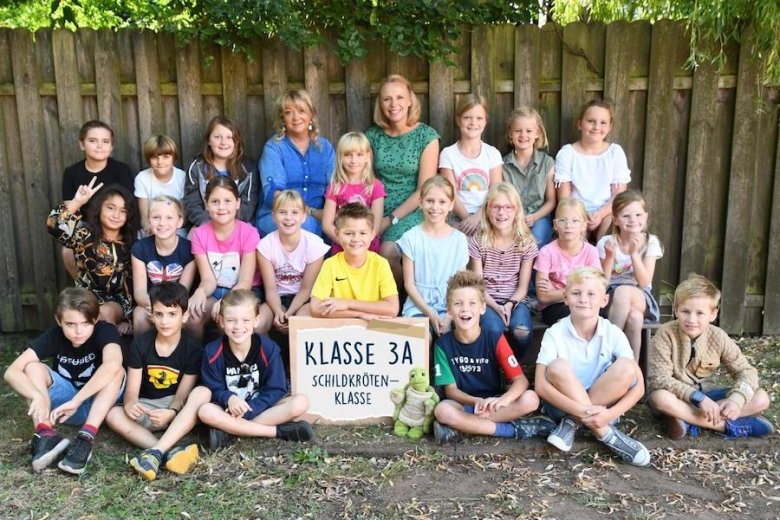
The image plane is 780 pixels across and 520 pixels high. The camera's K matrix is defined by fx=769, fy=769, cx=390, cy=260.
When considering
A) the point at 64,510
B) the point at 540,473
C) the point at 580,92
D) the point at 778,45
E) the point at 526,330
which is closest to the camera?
the point at 64,510

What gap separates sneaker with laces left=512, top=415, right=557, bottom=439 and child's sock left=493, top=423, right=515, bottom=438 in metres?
0.02

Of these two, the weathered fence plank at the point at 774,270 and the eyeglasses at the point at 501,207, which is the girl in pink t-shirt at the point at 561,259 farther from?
the weathered fence plank at the point at 774,270

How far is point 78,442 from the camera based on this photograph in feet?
12.1

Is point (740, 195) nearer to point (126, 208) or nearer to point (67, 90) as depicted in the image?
point (126, 208)

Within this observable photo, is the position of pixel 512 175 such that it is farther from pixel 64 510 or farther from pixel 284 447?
pixel 64 510

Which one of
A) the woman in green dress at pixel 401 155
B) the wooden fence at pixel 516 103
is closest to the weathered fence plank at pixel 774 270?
the wooden fence at pixel 516 103

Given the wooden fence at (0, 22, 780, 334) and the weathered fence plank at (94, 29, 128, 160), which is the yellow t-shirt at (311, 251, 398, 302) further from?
the weathered fence plank at (94, 29, 128, 160)

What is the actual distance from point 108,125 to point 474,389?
3.06 m

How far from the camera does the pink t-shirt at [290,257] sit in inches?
181

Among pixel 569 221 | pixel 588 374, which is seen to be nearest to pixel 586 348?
pixel 588 374

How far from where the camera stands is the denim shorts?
403cm

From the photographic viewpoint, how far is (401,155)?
5.04m

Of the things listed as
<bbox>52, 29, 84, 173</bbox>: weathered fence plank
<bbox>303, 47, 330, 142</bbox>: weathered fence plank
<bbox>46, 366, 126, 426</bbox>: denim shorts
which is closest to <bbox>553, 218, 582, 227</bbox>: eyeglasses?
<bbox>303, 47, 330, 142</bbox>: weathered fence plank

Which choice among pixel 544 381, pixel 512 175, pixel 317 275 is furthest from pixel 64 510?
pixel 512 175
